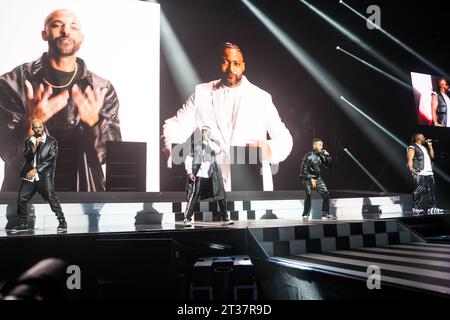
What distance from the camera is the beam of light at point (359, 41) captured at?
7.72m

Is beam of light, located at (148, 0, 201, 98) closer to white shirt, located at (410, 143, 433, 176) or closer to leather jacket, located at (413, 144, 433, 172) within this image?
leather jacket, located at (413, 144, 433, 172)

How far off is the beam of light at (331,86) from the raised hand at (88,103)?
3.48m

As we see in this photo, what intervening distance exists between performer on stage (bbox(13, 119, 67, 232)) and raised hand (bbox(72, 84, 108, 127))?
1.59 metres

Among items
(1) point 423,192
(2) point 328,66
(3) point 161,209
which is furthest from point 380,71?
(3) point 161,209

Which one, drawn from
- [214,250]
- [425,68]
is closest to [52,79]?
[214,250]

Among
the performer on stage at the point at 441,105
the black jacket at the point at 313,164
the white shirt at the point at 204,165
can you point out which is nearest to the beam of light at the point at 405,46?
the performer on stage at the point at 441,105

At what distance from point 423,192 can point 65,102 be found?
5.63m

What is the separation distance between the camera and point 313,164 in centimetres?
491

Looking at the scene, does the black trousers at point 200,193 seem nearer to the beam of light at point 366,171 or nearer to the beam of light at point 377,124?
the beam of light at point 366,171

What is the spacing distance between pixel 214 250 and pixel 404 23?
7.80 meters

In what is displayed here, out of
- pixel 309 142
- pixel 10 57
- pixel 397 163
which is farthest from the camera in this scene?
pixel 397 163

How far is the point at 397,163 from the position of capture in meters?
8.13

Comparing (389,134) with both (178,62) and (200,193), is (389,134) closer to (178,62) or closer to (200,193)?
(178,62)
